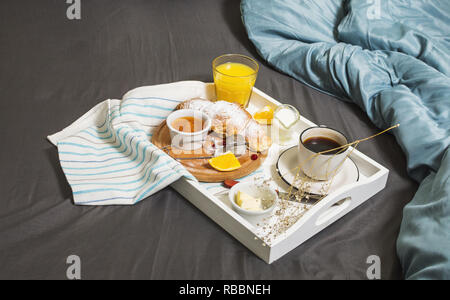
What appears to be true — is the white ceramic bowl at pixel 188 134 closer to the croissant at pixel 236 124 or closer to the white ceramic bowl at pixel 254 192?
the croissant at pixel 236 124

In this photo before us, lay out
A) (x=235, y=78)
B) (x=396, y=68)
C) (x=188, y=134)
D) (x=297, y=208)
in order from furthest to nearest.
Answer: (x=396, y=68) < (x=235, y=78) < (x=188, y=134) < (x=297, y=208)

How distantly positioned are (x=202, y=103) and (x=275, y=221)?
1.18 feet

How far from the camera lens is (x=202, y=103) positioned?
3.46ft

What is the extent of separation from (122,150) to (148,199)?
0.16 meters

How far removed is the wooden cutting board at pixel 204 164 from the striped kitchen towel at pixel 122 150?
4 centimetres

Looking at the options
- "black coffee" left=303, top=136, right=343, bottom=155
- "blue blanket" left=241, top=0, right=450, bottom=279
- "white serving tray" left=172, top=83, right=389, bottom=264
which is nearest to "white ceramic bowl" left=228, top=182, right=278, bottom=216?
"white serving tray" left=172, top=83, right=389, bottom=264

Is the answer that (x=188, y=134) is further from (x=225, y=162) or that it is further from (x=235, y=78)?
(x=235, y=78)

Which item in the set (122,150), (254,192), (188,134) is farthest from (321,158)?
(122,150)

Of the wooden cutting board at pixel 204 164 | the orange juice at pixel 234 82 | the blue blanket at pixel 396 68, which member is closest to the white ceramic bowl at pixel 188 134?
the wooden cutting board at pixel 204 164

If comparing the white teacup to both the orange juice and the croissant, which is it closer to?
the croissant

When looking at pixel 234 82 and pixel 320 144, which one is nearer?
pixel 320 144

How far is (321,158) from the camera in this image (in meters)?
0.90

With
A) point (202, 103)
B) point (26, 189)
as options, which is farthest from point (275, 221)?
point (26, 189)
